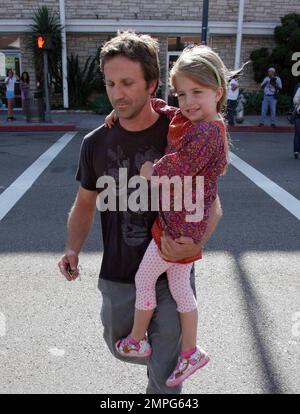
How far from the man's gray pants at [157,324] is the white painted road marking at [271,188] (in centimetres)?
423

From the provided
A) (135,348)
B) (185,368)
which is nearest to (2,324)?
(135,348)

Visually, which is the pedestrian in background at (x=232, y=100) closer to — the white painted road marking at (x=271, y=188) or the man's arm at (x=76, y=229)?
the white painted road marking at (x=271, y=188)

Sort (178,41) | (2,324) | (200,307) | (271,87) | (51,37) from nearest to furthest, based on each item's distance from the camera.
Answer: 1. (2,324)
2. (200,307)
3. (271,87)
4. (51,37)
5. (178,41)

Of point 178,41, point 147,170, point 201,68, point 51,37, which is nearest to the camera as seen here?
point 201,68

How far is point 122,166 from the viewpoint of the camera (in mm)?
2115

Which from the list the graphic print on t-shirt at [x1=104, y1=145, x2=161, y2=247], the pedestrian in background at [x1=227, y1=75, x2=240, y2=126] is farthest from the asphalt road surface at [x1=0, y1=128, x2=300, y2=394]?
the pedestrian in background at [x1=227, y1=75, x2=240, y2=126]

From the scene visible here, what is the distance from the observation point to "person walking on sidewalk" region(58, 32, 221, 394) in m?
1.97

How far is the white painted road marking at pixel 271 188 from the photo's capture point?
6.50m

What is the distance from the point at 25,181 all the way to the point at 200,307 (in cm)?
506

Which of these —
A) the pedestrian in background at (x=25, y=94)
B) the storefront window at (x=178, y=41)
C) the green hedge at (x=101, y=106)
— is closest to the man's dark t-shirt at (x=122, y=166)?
the pedestrian in background at (x=25, y=94)

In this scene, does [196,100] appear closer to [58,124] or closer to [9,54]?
[58,124]

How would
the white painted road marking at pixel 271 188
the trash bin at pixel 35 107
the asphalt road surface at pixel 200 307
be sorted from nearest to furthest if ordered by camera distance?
the asphalt road surface at pixel 200 307, the white painted road marking at pixel 271 188, the trash bin at pixel 35 107

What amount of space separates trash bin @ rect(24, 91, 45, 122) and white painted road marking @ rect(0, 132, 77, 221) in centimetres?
440

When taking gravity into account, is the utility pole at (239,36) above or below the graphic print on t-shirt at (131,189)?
above
